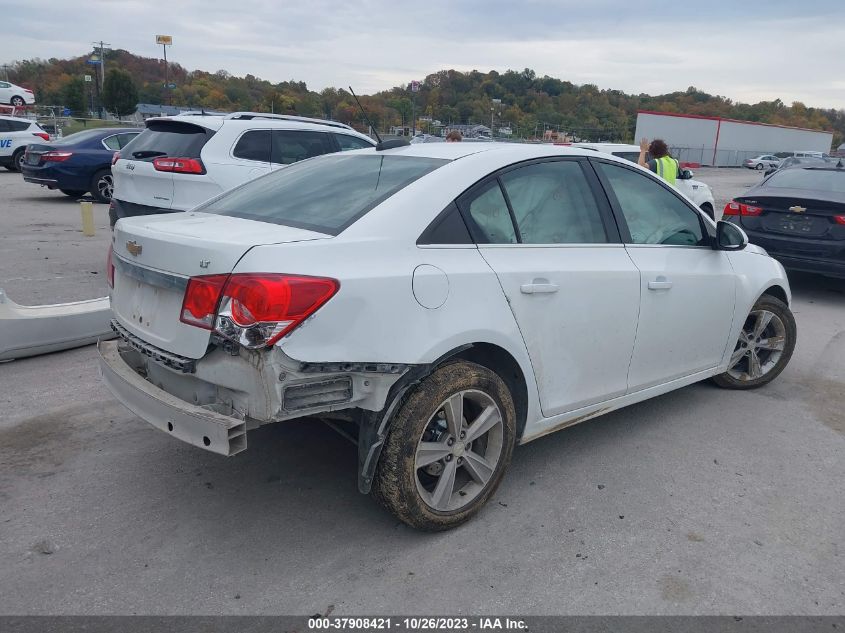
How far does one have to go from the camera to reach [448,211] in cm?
326

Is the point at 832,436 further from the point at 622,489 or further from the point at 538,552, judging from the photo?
the point at 538,552

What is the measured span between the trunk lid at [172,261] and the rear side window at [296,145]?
5398 millimetres

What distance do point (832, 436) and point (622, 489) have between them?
1.75m

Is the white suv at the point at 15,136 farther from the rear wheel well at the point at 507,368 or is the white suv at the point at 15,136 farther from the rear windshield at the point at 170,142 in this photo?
the rear wheel well at the point at 507,368

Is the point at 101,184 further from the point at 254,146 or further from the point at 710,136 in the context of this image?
the point at 710,136

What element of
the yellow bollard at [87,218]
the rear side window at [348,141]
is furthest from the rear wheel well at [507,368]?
the yellow bollard at [87,218]

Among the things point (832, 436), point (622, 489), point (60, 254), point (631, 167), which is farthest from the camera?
point (60, 254)

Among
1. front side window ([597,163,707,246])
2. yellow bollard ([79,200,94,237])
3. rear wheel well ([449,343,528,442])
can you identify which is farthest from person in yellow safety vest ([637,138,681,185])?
yellow bollard ([79,200,94,237])

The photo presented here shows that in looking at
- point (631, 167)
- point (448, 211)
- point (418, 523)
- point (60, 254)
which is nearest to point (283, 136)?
point (60, 254)

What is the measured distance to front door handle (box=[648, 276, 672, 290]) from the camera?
4037 mm

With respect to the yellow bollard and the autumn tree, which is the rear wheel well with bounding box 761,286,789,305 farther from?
the autumn tree

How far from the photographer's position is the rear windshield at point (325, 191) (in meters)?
3.24

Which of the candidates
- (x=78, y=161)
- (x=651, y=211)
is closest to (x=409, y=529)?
(x=651, y=211)

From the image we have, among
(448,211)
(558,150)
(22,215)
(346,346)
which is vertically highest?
(558,150)
